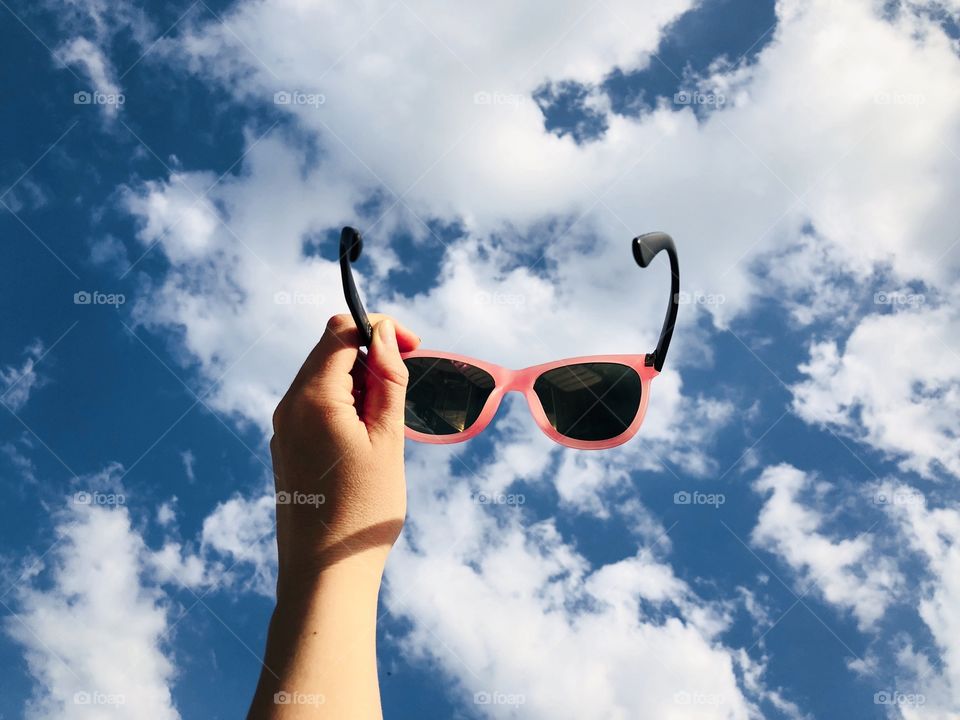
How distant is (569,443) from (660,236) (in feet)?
4.23

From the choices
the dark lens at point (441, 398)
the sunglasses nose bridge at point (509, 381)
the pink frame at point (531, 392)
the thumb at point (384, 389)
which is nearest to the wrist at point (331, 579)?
the thumb at point (384, 389)

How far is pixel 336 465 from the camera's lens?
6.63 ft

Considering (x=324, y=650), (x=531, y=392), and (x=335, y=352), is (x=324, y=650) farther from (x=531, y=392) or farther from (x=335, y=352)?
(x=531, y=392)

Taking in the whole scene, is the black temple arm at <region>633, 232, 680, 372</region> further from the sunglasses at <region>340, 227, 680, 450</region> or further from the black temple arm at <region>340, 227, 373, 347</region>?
the black temple arm at <region>340, 227, 373, 347</region>

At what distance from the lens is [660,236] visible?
3000 millimetres

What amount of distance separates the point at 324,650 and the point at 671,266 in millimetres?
2407

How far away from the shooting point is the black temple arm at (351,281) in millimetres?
2496

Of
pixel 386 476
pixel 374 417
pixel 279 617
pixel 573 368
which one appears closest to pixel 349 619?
pixel 279 617

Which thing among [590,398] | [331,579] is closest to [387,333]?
[331,579]

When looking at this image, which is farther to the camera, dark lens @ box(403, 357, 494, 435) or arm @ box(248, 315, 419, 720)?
dark lens @ box(403, 357, 494, 435)

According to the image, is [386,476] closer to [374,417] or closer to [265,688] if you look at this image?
[374,417]

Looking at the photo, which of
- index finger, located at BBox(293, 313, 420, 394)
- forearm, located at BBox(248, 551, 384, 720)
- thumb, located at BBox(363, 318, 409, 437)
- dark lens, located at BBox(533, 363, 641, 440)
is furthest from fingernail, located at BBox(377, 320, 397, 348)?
dark lens, located at BBox(533, 363, 641, 440)

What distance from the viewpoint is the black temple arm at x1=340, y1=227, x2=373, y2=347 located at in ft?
8.19

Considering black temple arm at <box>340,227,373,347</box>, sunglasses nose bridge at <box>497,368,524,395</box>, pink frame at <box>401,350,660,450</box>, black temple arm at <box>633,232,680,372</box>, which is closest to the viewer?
black temple arm at <box>340,227,373,347</box>
